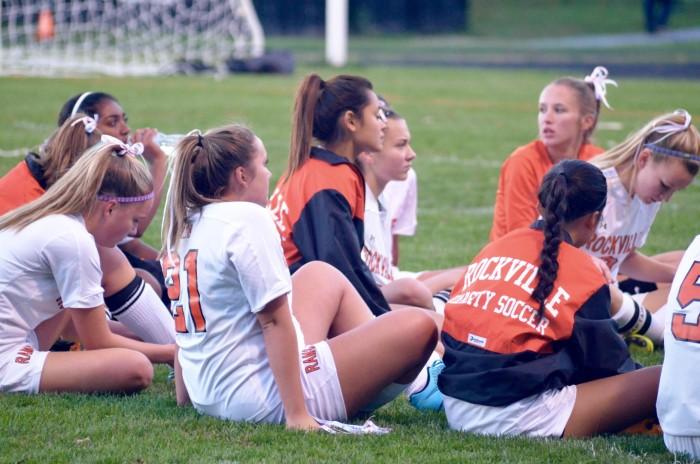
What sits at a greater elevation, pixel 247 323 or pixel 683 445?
pixel 247 323

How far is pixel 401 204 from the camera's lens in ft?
22.4

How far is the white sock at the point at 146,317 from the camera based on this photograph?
507cm

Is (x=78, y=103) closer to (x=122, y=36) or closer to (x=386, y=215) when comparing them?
(x=386, y=215)

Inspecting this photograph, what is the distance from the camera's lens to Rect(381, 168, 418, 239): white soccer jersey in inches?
267

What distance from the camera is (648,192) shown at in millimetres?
5629

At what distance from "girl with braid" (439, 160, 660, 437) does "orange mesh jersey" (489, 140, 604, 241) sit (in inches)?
80.4

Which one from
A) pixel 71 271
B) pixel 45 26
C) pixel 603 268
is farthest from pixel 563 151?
pixel 45 26

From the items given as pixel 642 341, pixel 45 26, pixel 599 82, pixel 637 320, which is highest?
pixel 599 82

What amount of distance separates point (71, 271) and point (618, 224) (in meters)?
2.90

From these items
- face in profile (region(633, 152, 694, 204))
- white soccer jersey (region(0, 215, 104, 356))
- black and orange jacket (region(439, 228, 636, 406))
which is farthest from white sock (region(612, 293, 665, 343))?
white soccer jersey (region(0, 215, 104, 356))

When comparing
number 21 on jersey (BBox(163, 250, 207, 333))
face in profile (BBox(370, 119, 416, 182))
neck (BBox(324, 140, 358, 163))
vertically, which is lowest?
number 21 on jersey (BBox(163, 250, 207, 333))

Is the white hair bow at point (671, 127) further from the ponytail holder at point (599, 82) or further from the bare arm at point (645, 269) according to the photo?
the ponytail holder at point (599, 82)

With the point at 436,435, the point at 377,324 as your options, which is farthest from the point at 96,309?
the point at 436,435

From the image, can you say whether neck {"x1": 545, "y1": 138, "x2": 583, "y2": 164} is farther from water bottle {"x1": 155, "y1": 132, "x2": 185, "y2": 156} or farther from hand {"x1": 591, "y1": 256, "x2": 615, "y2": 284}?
water bottle {"x1": 155, "y1": 132, "x2": 185, "y2": 156}
